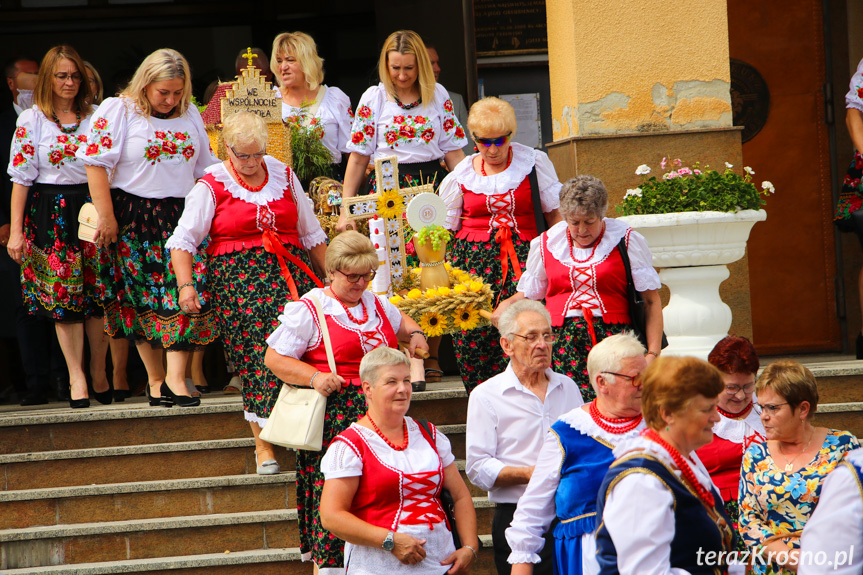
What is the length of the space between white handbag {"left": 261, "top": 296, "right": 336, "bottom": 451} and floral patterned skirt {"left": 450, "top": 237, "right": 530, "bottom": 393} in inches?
51.9

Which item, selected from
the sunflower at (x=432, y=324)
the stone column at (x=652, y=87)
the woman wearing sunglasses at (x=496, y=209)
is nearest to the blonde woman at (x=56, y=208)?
the sunflower at (x=432, y=324)

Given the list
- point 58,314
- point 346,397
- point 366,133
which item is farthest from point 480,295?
point 58,314

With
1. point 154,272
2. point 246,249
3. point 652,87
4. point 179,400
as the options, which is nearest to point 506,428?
point 246,249

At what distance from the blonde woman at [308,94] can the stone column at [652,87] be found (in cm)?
163

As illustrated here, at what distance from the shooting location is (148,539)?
5.50 meters

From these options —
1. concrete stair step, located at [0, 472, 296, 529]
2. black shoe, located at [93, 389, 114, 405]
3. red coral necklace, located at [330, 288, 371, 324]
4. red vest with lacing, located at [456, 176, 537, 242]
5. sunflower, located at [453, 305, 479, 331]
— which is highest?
red vest with lacing, located at [456, 176, 537, 242]

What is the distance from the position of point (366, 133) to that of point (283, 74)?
37.1 inches

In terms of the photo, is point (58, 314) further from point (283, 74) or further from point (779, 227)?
point (779, 227)

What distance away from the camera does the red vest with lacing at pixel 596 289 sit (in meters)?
4.98

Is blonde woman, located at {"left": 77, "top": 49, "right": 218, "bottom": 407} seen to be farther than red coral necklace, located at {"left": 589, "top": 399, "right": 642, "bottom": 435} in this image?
Yes

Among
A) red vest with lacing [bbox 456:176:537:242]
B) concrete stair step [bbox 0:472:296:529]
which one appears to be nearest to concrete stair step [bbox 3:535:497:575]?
concrete stair step [bbox 0:472:296:529]

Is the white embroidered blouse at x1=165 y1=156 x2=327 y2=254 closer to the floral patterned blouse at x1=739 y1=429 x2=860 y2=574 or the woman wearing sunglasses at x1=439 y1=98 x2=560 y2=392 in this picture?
Result: the woman wearing sunglasses at x1=439 y1=98 x2=560 y2=392

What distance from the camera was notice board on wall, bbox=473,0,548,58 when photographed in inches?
340

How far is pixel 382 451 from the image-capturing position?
403cm
